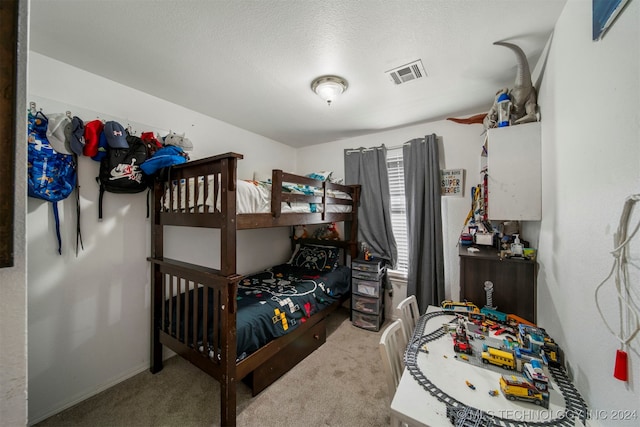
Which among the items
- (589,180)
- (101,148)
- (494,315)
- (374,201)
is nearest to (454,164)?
(374,201)

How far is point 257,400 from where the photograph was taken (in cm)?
176

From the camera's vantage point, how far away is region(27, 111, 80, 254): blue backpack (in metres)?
1.48

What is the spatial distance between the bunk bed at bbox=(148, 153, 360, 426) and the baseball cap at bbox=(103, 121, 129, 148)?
357mm

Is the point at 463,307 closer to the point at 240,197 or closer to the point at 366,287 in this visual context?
the point at 366,287

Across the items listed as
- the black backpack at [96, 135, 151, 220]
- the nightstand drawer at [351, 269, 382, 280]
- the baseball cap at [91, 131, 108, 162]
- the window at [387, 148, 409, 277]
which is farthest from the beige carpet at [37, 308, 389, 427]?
the baseball cap at [91, 131, 108, 162]

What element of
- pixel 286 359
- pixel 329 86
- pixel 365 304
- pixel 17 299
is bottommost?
pixel 286 359

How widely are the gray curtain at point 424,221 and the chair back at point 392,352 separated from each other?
54.6 inches

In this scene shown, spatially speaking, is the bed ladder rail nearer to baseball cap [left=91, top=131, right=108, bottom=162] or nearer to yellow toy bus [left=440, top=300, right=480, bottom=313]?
baseball cap [left=91, top=131, right=108, bottom=162]

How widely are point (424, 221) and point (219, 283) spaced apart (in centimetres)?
227

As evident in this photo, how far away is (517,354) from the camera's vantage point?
1.18 meters

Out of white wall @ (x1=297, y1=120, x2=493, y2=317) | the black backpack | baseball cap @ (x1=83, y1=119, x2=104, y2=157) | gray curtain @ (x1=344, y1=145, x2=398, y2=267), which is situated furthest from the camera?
gray curtain @ (x1=344, y1=145, x2=398, y2=267)

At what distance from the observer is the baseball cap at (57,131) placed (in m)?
1.55

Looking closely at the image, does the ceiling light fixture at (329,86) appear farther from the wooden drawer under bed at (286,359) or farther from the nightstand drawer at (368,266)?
the wooden drawer under bed at (286,359)

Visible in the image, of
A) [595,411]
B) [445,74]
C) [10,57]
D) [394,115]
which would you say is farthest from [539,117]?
[10,57]
